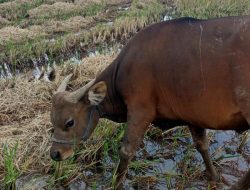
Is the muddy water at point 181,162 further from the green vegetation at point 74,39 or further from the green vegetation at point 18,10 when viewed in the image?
the green vegetation at point 18,10

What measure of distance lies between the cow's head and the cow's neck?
0.13 metres

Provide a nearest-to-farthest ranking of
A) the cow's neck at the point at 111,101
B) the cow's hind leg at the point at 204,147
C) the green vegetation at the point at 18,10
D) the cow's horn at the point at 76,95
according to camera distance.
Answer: the cow's horn at the point at 76,95
the cow's neck at the point at 111,101
the cow's hind leg at the point at 204,147
the green vegetation at the point at 18,10

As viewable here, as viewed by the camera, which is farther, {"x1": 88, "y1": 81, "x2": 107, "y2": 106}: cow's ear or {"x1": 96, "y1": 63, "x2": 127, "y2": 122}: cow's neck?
{"x1": 96, "y1": 63, "x2": 127, "y2": 122}: cow's neck

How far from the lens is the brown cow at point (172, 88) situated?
12.4 ft

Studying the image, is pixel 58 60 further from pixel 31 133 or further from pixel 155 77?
pixel 155 77

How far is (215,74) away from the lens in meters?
3.82

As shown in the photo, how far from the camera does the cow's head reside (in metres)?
4.53

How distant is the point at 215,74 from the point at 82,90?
56.6 inches

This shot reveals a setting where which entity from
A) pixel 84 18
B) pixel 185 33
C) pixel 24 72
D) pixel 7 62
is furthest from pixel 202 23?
pixel 84 18

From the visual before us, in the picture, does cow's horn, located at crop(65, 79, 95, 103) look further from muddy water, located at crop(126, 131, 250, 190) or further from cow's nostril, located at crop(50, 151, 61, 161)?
muddy water, located at crop(126, 131, 250, 190)

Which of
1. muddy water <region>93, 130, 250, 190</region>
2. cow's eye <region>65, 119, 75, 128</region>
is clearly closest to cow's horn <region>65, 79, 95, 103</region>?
cow's eye <region>65, 119, 75, 128</region>

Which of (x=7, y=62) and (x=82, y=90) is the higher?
(x=82, y=90)

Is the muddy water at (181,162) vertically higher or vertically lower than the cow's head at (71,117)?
lower

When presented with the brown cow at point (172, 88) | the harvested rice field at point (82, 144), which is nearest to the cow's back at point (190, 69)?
the brown cow at point (172, 88)
